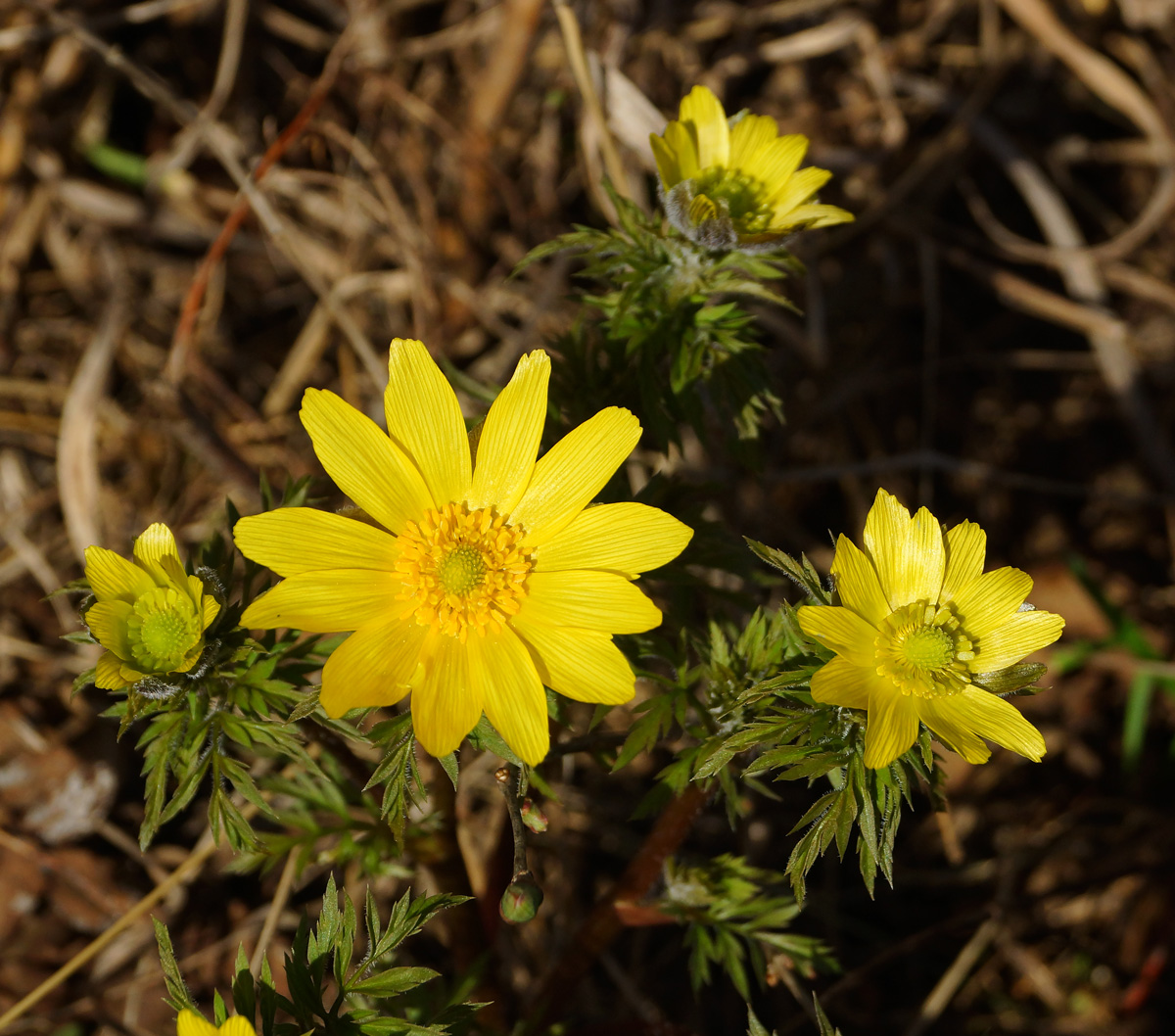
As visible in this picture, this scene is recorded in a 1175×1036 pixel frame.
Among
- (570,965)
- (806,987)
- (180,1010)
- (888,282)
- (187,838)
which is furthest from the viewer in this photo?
(888,282)

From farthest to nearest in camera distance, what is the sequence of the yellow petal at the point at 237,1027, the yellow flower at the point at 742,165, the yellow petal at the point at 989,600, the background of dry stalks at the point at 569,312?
the background of dry stalks at the point at 569,312, the yellow flower at the point at 742,165, the yellow petal at the point at 989,600, the yellow petal at the point at 237,1027

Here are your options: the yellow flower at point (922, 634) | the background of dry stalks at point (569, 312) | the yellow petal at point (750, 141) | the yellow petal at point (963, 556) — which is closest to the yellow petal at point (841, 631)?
the yellow flower at point (922, 634)

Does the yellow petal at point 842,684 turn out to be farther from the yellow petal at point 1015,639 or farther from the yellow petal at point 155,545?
the yellow petal at point 155,545

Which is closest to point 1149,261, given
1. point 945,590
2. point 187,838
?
point 945,590

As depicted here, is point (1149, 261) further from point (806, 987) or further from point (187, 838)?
point (187, 838)

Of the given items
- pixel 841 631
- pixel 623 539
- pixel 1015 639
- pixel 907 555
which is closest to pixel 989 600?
pixel 1015 639

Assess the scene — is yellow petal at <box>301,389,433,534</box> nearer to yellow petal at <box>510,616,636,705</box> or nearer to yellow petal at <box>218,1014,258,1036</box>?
yellow petal at <box>510,616,636,705</box>
